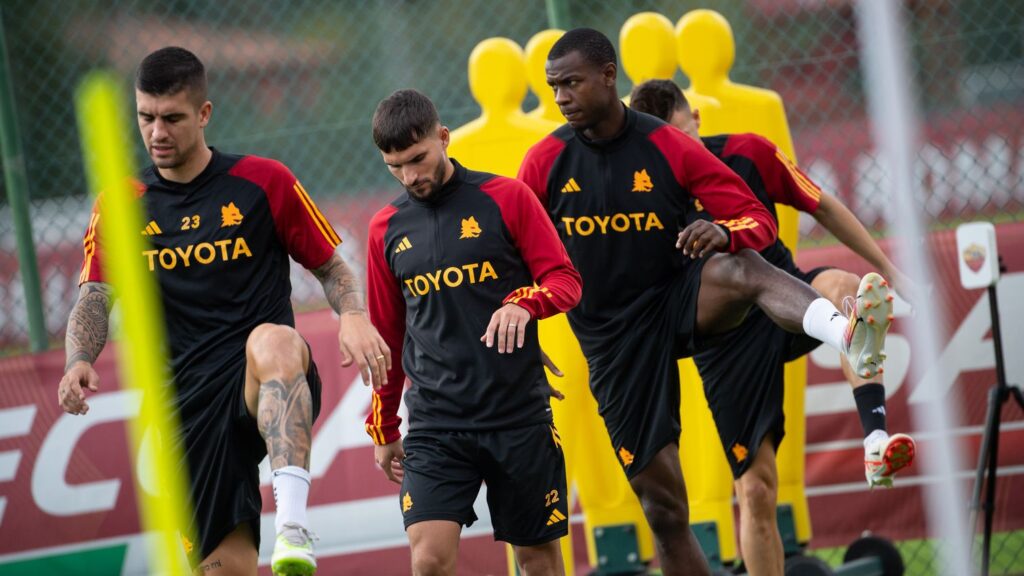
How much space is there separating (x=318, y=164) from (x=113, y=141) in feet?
16.2

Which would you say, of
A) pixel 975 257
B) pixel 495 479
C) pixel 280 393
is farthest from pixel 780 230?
pixel 280 393

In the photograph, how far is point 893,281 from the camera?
18.5 ft

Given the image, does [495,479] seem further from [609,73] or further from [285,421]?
[609,73]

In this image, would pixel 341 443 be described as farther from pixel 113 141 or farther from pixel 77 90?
pixel 113 141

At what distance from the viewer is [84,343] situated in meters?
4.68

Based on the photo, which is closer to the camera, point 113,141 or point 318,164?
point 113,141

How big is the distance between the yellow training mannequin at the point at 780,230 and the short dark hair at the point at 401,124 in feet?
7.27

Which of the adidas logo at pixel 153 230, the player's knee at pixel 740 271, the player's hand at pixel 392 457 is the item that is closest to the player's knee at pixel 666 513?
the player's knee at pixel 740 271

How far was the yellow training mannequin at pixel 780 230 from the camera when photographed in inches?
254

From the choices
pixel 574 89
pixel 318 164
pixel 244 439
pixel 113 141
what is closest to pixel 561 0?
pixel 318 164

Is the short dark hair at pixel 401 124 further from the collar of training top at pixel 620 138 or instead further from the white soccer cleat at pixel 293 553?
the white soccer cleat at pixel 293 553

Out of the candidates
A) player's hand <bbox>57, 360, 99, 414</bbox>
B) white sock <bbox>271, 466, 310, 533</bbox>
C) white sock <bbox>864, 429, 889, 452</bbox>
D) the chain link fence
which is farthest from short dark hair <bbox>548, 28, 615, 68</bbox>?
the chain link fence

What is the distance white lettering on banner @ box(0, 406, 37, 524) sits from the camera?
7.29m

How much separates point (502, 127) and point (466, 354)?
2116 mm
